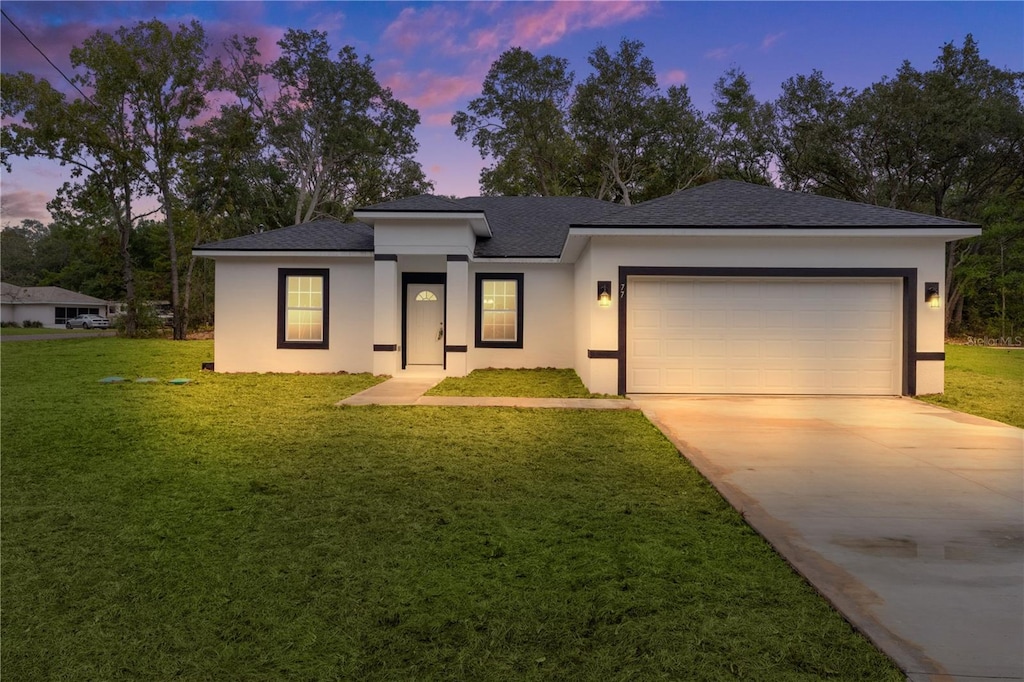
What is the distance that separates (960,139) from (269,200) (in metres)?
36.2

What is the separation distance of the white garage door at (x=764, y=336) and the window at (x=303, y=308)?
7.70 metres

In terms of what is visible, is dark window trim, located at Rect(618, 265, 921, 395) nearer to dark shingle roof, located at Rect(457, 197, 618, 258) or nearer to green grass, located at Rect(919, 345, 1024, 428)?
green grass, located at Rect(919, 345, 1024, 428)

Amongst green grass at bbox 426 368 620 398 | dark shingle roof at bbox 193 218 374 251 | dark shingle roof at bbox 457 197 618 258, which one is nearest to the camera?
green grass at bbox 426 368 620 398

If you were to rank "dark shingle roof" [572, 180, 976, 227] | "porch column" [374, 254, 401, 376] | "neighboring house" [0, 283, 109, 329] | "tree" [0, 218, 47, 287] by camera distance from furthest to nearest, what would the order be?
"tree" [0, 218, 47, 287] → "neighboring house" [0, 283, 109, 329] → "porch column" [374, 254, 401, 376] → "dark shingle roof" [572, 180, 976, 227]

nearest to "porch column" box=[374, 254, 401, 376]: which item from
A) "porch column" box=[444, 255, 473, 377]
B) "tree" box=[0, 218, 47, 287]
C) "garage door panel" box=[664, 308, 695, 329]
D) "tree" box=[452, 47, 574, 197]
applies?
"porch column" box=[444, 255, 473, 377]

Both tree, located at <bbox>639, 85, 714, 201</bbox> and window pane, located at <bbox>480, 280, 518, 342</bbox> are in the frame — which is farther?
tree, located at <bbox>639, 85, 714, 201</bbox>

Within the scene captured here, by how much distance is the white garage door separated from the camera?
1066cm

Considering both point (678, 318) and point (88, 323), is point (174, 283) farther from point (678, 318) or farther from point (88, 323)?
point (88, 323)

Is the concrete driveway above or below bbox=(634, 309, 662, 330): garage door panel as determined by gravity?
below

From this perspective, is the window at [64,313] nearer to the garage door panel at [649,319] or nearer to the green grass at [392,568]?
the green grass at [392,568]

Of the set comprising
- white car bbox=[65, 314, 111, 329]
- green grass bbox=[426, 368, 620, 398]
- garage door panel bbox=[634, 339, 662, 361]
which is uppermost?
white car bbox=[65, 314, 111, 329]

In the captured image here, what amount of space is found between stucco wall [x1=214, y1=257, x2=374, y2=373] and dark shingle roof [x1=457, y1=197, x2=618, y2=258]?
3204 millimetres

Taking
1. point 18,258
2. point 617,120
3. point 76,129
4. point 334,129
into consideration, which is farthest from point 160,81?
point 18,258

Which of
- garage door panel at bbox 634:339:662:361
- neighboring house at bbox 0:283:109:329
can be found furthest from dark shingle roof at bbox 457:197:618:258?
neighboring house at bbox 0:283:109:329
